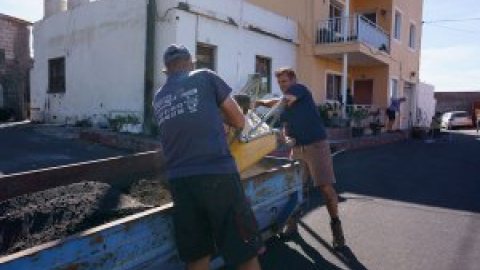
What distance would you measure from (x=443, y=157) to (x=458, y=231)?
808 cm

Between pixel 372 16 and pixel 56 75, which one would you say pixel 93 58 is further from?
pixel 372 16

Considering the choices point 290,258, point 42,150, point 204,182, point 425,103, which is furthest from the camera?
point 425,103

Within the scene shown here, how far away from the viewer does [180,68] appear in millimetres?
3041

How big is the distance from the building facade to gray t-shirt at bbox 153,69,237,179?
1782cm

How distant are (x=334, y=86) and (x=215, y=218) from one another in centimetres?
1605

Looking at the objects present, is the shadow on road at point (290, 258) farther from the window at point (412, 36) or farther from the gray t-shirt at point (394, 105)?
the window at point (412, 36)

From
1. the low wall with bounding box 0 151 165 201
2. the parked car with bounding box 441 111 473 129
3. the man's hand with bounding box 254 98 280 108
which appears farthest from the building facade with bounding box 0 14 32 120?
the parked car with bounding box 441 111 473 129

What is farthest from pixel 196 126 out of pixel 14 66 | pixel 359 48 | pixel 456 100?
pixel 456 100

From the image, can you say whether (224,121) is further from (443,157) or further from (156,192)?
(443,157)

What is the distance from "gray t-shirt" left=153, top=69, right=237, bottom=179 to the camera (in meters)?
2.85

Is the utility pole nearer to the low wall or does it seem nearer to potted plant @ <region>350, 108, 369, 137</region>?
the low wall

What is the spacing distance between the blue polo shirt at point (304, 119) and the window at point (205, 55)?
293 inches

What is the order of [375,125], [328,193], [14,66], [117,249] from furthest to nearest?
[14,66]
[375,125]
[328,193]
[117,249]

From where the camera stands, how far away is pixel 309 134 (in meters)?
4.80
